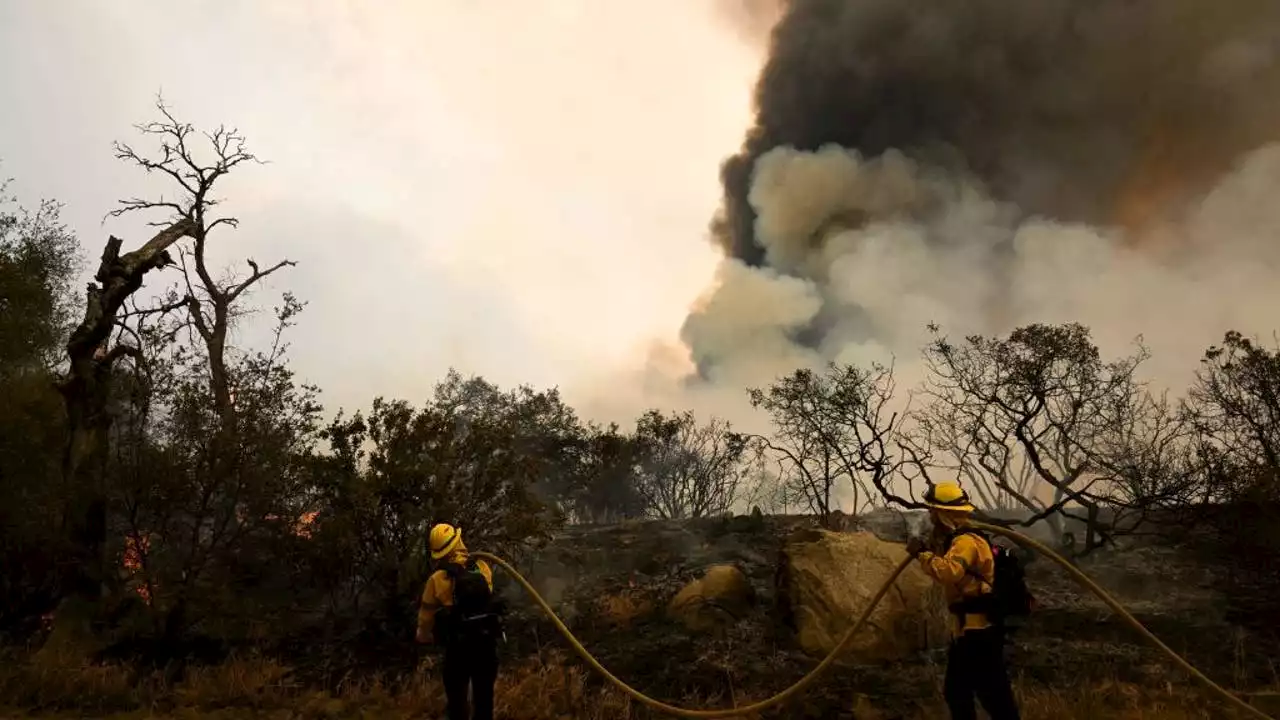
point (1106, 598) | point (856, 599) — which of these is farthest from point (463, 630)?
point (856, 599)

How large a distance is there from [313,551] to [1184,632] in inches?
498

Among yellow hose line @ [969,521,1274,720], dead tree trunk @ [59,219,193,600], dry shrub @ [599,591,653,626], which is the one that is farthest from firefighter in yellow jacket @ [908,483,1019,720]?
dead tree trunk @ [59,219,193,600]

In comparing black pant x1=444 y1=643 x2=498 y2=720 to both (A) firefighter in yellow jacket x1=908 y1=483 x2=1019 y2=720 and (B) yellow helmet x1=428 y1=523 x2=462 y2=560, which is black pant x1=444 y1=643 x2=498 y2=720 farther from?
(A) firefighter in yellow jacket x1=908 y1=483 x2=1019 y2=720

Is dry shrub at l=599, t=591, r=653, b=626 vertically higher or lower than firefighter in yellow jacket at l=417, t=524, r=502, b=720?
lower

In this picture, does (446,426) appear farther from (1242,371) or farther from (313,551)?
(1242,371)

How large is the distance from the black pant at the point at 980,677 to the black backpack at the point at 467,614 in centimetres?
385

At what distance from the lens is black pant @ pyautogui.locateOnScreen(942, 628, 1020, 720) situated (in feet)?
15.9

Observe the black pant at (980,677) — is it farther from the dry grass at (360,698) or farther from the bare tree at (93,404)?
the bare tree at (93,404)

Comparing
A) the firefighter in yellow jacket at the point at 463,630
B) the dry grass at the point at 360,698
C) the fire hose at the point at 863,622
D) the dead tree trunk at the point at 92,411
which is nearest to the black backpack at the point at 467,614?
the firefighter in yellow jacket at the point at 463,630

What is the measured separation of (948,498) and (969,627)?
946 millimetres

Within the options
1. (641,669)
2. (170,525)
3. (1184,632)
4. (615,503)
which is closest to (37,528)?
(170,525)

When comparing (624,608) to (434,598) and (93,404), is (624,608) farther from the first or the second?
(93,404)

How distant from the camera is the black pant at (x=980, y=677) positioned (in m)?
4.85

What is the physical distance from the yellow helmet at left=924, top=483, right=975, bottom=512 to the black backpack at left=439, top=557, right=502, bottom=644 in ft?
12.7
